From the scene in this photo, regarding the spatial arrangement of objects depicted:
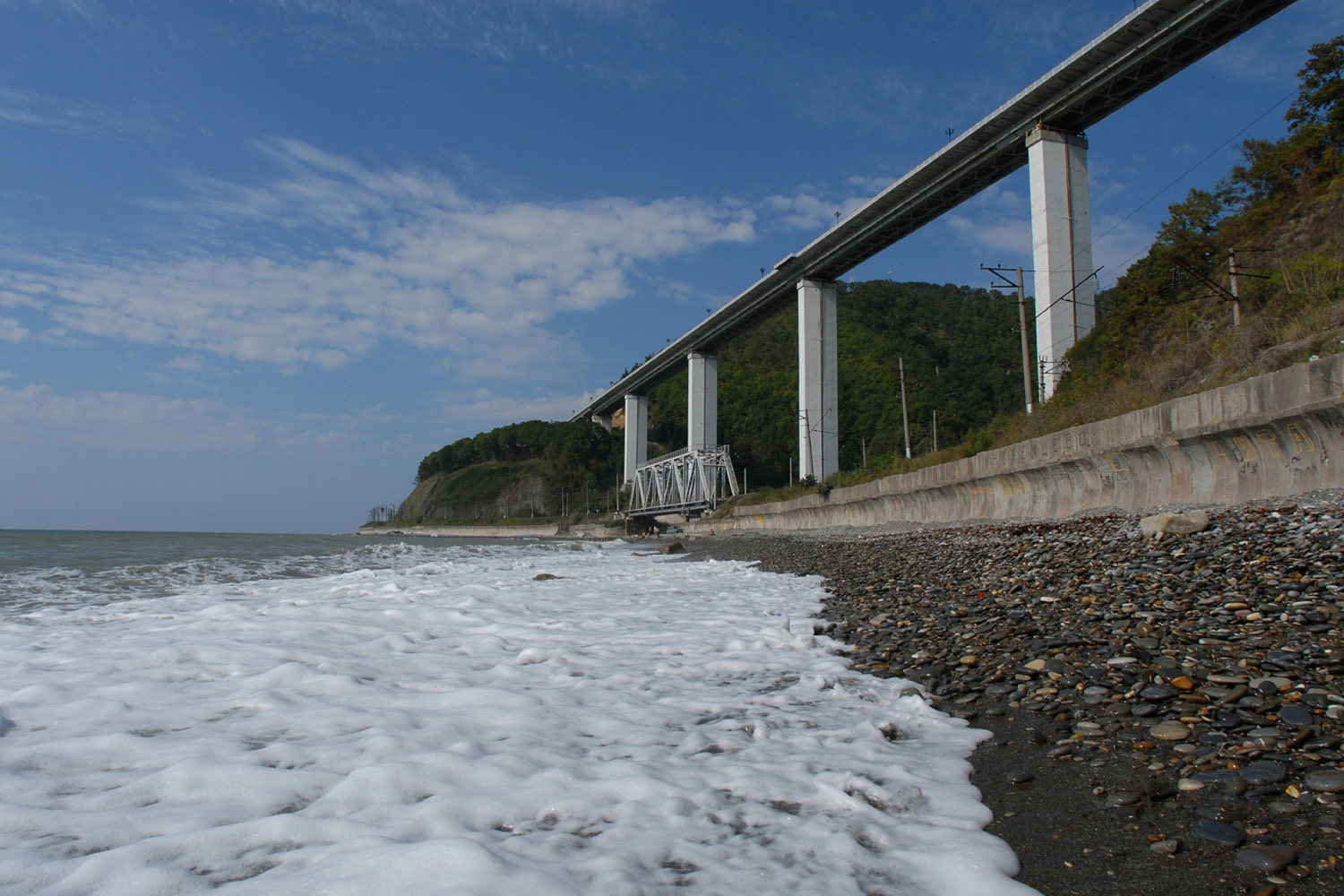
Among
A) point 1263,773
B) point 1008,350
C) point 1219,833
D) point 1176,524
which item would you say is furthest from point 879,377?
point 1219,833

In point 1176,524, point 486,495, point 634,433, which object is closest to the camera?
point 1176,524

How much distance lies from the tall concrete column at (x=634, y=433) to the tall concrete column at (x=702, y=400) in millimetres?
20198

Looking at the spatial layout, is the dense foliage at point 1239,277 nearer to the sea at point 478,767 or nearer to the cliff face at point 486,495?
the sea at point 478,767

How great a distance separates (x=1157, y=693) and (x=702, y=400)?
203 ft

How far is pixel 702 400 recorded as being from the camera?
212ft

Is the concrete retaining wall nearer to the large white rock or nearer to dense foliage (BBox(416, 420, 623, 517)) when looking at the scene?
the large white rock

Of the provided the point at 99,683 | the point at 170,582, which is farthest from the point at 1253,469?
the point at 170,582

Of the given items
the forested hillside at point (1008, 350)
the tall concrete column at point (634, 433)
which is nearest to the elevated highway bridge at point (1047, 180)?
the forested hillside at point (1008, 350)

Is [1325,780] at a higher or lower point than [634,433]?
lower

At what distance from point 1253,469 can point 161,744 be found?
9.20 m

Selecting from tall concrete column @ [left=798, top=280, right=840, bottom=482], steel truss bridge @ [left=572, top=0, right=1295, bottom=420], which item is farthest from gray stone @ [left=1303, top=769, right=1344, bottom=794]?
tall concrete column @ [left=798, top=280, right=840, bottom=482]

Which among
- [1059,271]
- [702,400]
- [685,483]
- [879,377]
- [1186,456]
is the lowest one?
[1186,456]

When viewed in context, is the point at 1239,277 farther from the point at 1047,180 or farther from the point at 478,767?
the point at 478,767

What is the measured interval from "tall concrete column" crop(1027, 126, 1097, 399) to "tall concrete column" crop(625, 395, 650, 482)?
201ft
